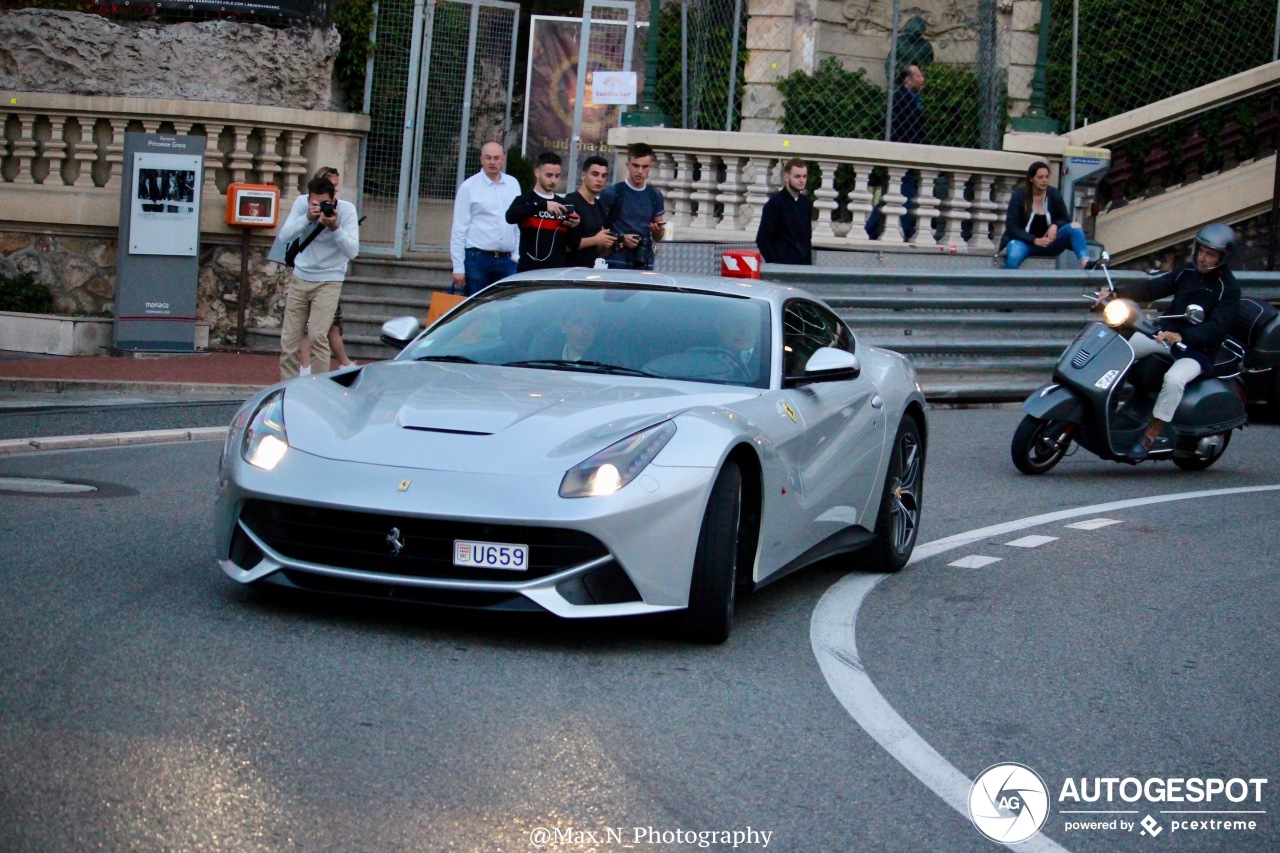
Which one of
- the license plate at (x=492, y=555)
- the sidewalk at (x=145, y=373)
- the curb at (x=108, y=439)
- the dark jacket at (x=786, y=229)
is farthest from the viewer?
the dark jacket at (x=786, y=229)

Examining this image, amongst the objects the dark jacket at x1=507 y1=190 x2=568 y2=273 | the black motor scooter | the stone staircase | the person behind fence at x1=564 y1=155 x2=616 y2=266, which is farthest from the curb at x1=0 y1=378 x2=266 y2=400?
the black motor scooter

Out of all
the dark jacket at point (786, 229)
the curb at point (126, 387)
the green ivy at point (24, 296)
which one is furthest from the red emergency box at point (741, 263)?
the green ivy at point (24, 296)

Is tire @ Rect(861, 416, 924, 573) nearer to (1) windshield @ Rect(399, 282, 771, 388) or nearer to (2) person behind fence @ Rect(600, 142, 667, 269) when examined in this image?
(1) windshield @ Rect(399, 282, 771, 388)

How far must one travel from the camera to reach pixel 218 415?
42.7ft

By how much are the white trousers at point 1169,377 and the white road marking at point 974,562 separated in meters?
3.77

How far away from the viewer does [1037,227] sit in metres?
17.5

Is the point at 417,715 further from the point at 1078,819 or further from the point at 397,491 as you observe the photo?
the point at 1078,819

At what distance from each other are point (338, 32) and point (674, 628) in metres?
14.7

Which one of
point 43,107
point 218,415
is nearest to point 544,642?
point 218,415

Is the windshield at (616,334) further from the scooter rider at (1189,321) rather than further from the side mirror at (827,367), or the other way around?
the scooter rider at (1189,321)

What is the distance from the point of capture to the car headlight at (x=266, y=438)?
20.1 feet

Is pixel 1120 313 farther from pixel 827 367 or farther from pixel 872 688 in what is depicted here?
pixel 872 688

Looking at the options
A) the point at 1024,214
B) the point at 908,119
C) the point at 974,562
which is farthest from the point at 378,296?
the point at 974,562

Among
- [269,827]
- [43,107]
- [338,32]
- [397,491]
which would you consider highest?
[338,32]
